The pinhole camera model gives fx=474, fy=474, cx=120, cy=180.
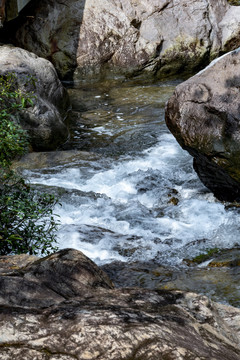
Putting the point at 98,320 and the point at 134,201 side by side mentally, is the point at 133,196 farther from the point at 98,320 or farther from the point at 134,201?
the point at 98,320

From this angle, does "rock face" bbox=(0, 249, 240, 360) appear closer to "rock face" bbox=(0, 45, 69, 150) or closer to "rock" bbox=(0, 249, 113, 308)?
"rock" bbox=(0, 249, 113, 308)

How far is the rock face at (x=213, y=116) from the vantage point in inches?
254

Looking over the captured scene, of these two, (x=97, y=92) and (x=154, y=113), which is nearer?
(x=154, y=113)

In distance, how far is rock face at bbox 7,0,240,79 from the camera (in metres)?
14.7

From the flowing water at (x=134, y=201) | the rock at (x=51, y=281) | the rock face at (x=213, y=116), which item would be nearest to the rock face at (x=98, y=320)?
the rock at (x=51, y=281)

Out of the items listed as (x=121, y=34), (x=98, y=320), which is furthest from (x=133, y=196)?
(x=121, y=34)

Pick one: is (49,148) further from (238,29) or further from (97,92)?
(238,29)

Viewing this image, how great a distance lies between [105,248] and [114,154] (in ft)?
12.4

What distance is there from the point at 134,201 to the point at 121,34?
8.39 m

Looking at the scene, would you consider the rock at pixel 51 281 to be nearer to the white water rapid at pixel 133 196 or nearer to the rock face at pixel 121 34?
the white water rapid at pixel 133 196

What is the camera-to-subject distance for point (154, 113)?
11938mm

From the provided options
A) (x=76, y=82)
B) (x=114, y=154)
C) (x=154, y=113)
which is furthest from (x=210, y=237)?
(x=76, y=82)

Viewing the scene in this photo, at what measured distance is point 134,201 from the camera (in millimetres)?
7871

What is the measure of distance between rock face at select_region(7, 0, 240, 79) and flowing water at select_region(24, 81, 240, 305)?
2999 millimetres
